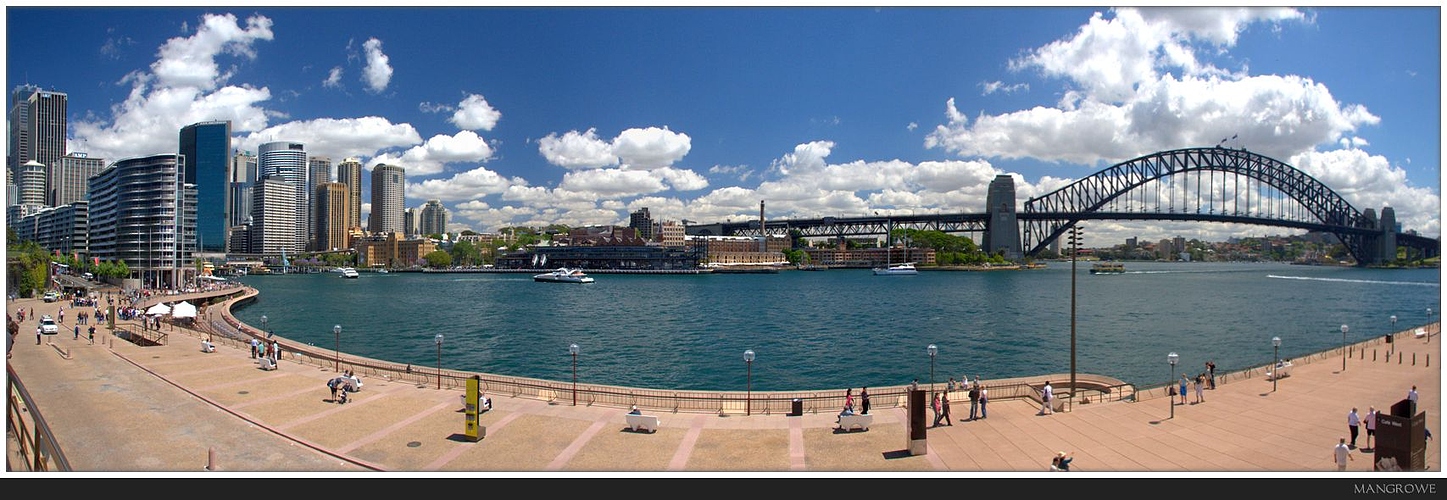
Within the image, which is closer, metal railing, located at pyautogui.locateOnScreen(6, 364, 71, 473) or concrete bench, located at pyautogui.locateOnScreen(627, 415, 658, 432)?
metal railing, located at pyautogui.locateOnScreen(6, 364, 71, 473)

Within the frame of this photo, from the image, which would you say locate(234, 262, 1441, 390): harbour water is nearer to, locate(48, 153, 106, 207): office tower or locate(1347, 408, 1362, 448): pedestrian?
locate(1347, 408, 1362, 448): pedestrian

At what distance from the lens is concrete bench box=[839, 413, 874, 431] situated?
13.1 m

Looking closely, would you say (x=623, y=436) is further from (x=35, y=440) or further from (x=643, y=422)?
(x=35, y=440)

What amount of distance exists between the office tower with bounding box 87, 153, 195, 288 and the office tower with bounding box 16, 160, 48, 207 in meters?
113

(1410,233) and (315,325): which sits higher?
(1410,233)

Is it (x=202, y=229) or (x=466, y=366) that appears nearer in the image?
(x=466, y=366)

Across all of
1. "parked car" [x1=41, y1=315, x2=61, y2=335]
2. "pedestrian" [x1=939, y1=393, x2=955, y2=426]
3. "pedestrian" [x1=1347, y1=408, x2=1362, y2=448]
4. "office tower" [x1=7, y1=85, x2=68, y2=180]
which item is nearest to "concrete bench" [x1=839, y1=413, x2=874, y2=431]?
"pedestrian" [x1=939, y1=393, x2=955, y2=426]

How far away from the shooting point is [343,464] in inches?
432

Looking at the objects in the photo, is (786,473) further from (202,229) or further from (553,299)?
(202,229)

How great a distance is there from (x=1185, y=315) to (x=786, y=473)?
54.9m

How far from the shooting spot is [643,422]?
13.1 meters

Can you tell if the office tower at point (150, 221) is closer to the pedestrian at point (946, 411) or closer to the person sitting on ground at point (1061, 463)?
the pedestrian at point (946, 411)

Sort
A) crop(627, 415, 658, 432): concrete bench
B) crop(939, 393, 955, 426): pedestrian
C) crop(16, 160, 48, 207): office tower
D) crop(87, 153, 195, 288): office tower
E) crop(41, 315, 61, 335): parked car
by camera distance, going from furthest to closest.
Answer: crop(16, 160, 48, 207): office tower < crop(87, 153, 195, 288): office tower < crop(41, 315, 61, 335): parked car < crop(939, 393, 955, 426): pedestrian < crop(627, 415, 658, 432): concrete bench

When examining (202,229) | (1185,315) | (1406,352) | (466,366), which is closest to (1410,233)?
(1185,315)
